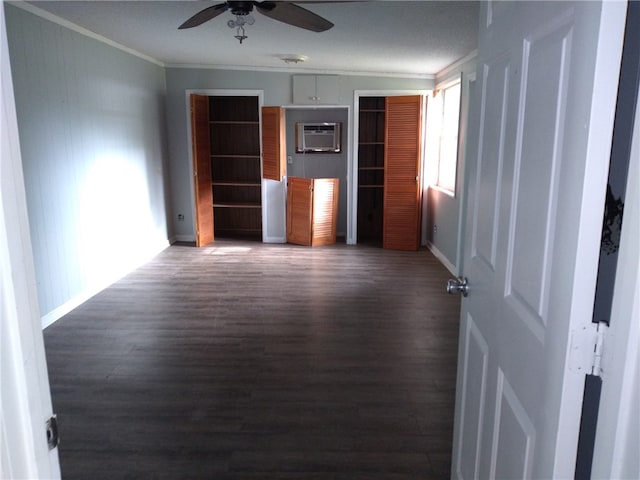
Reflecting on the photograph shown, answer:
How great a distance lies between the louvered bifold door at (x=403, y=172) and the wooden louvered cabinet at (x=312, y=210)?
73cm

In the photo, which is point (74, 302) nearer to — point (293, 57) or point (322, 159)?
point (293, 57)

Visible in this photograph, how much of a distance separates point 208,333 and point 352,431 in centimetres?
156

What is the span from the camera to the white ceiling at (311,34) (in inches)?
135

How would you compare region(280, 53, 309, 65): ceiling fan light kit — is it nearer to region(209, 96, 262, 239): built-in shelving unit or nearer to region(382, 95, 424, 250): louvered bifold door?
region(382, 95, 424, 250): louvered bifold door

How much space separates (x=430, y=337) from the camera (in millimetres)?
3512

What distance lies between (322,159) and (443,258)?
2376 mm

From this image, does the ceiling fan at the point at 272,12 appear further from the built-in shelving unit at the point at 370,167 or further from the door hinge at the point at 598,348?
the built-in shelving unit at the point at 370,167

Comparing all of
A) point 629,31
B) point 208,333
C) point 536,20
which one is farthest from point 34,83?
point 629,31

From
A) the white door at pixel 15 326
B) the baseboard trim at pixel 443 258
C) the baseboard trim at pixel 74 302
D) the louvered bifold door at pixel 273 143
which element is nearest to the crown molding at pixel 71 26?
the louvered bifold door at pixel 273 143

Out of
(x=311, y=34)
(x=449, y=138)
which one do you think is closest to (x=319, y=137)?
(x=449, y=138)

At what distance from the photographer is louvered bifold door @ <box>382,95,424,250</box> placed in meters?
6.00

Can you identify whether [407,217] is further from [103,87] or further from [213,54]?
[103,87]

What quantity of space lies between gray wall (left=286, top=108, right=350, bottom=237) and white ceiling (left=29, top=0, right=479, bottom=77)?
0.79 m

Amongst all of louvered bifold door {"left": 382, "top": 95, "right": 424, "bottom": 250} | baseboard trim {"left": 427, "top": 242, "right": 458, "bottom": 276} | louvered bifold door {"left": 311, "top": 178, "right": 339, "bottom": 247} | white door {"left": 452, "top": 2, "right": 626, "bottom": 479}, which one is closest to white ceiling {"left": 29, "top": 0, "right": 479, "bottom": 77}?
louvered bifold door {"left": 382, "top": 95, "right": 424, "bottom": 250}
